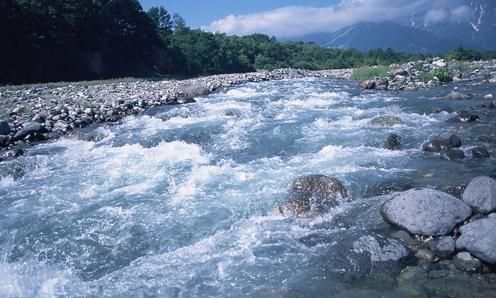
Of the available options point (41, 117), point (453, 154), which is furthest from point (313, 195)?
point (41, 117)

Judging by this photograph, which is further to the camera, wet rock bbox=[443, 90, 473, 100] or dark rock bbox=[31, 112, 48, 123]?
wet rock bbox=[443, 90, 473, 100]

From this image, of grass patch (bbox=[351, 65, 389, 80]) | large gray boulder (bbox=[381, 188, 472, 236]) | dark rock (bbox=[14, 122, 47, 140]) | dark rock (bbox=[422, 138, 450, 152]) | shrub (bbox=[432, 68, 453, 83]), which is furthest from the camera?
grass patch (bbox=[351, 65, 389, 80])

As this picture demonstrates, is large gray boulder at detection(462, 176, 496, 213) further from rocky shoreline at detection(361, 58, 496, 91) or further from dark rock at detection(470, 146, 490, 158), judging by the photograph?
rocky shoreline at detection(361, 58, 496, 91)

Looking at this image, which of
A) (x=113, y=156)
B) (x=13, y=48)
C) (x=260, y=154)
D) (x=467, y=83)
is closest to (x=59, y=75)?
(x=13, y=48)

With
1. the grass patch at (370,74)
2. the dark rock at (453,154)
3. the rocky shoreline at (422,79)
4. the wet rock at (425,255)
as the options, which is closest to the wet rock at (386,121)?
the dark rock at (453,154)

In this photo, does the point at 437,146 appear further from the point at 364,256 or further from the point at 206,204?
the point at 206,204

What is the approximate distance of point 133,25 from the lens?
158 ft

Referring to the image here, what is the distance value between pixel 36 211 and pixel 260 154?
6015 mm

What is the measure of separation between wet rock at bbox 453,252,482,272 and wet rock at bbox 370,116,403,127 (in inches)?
363

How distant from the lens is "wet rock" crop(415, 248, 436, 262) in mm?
6172

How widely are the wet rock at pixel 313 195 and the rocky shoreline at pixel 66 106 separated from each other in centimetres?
906

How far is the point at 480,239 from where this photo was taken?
6.01 meters

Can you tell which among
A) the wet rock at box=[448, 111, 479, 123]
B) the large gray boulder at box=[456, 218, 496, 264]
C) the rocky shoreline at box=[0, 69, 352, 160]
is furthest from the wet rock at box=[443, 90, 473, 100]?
the large gray boulder at box=[456, 218, 496, 264]

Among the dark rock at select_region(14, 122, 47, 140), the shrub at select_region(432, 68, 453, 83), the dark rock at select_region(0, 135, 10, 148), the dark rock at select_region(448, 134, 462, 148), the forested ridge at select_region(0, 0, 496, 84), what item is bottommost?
the dark rock at select_region(448, 134, 462, 148)
